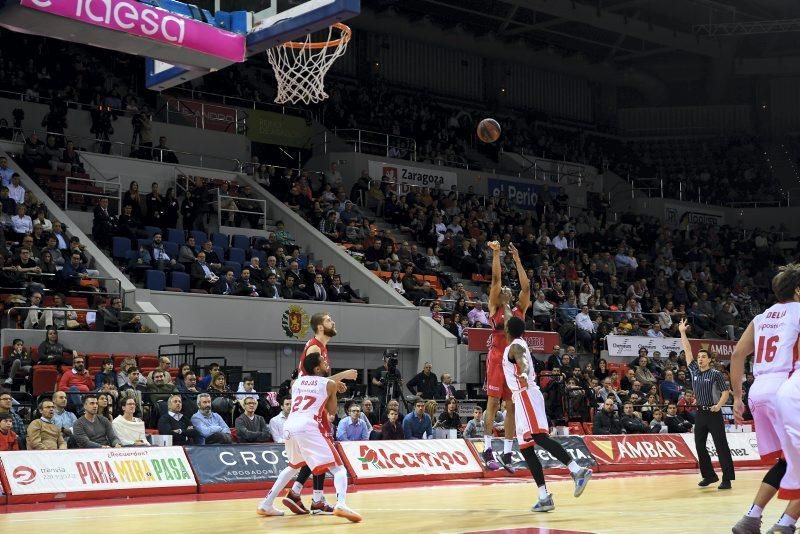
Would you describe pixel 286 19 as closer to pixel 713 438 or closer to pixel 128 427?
pixel 128 427

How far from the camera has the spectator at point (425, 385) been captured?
818 inches

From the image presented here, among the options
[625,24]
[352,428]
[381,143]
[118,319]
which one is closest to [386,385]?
[352,428]

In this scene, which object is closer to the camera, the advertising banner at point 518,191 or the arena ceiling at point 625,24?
the advertising banner at point 518,191

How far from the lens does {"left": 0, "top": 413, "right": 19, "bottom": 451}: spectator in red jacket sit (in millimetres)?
13484

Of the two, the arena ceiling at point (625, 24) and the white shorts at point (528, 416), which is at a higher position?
the arena ceiling at point (625, 24)

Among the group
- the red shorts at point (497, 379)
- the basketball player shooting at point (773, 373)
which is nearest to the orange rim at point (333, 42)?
the red shorts at point (497, 379)

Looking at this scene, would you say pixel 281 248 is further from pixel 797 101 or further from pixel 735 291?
pixel 797 101

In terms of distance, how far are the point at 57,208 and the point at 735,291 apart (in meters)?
20.7

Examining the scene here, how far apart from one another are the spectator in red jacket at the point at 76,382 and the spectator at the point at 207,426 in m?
1.73

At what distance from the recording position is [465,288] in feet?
91.9

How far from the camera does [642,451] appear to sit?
18844 mm

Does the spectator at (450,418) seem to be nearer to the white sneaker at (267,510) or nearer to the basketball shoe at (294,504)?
the basketball shoe at (294,504)

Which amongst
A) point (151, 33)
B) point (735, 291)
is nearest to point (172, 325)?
point (151, 33)

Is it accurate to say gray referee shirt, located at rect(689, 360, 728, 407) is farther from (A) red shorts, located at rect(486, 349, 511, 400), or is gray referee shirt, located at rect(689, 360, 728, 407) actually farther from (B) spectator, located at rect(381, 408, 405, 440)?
(B) spectator, located at rect(381, 408, 405, 440)
